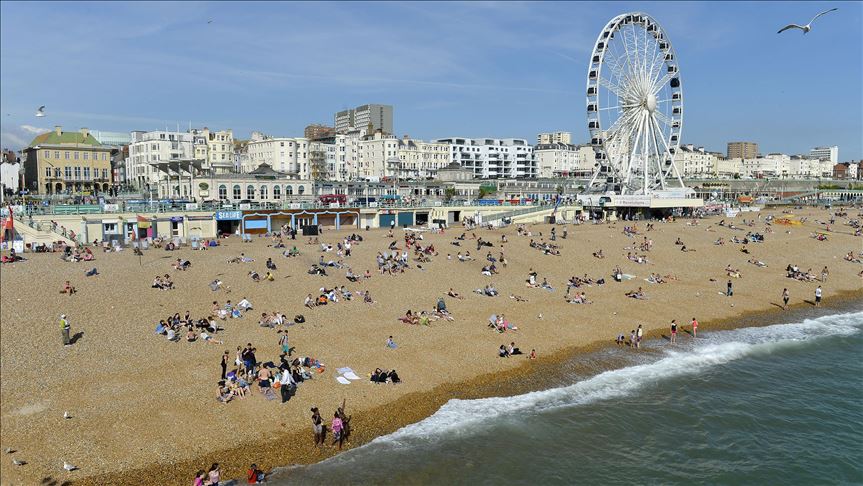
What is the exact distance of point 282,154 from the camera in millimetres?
89750

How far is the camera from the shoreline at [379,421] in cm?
1200

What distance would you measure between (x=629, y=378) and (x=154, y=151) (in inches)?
3097

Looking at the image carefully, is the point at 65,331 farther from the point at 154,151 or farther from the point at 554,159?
the point at 554,159

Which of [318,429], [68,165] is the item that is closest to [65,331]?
[318,429]

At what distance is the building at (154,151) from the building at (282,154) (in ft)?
30.5

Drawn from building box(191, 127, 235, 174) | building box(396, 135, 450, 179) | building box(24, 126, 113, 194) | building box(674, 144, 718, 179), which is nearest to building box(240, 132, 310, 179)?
building box(191, 127, 235, 174)

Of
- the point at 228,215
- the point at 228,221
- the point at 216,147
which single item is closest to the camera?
the point at 228,215

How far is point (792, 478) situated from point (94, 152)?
68.6m

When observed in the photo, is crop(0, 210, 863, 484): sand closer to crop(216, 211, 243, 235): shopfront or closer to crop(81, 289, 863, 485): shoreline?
crop(81, 289, 863, 485): shoreline

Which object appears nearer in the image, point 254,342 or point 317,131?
point 254,342

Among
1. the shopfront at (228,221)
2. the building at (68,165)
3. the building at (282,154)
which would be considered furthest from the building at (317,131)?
the shopfront at (228,221)

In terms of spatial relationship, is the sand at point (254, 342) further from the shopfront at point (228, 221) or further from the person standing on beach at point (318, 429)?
the shopfront at point (228, 221)

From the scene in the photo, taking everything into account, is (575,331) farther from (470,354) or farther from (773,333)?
(773,333)

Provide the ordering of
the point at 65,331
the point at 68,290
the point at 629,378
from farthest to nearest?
the point at 68,290, the point at 629,378, the point at 65,331
